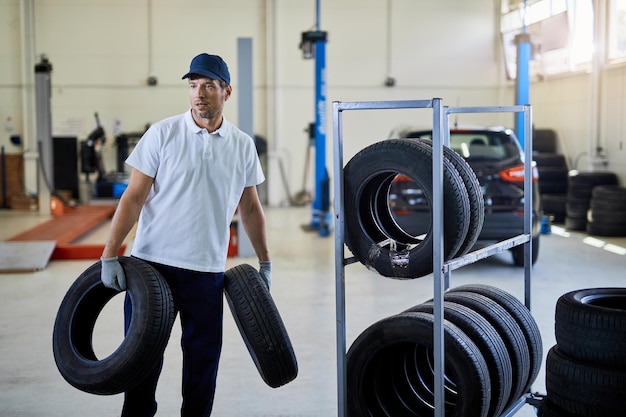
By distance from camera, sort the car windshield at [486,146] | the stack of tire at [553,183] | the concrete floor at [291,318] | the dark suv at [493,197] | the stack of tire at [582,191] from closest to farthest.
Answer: the concrete floor at [291,318] < the dark suv at [493,197] < the car windshield at [486,146] < the stack of tire at [582,191] < the stack of tire at [553,183]

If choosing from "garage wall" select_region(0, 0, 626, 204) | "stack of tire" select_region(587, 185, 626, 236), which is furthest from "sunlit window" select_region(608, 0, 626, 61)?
"garage wall" select_region(0, 0, 626, 204)

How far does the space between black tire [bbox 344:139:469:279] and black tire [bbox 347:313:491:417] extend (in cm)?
26

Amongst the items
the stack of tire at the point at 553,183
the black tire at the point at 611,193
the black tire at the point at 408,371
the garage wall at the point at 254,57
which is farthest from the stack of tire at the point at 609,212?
the black tire at the point at 408,371

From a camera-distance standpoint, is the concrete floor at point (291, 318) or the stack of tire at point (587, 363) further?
the concrete floor at point (291, 318)

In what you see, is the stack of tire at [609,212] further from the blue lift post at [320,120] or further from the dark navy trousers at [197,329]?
the dark navy trousers at [197,329]

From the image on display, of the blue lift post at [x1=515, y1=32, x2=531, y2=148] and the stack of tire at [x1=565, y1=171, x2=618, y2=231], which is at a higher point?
the blue lift post at [x1=515, y1=32, x2=531, y2=148]

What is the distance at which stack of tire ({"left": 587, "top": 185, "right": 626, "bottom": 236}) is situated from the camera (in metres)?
9.68

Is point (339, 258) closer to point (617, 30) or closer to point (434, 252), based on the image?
point (434, 252)

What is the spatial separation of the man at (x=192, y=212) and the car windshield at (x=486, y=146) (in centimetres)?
419

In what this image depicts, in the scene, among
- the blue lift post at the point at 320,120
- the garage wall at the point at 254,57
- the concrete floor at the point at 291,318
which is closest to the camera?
the concrete floor at the point at 291,318

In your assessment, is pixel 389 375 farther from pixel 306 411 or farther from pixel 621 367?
pixel 621 367

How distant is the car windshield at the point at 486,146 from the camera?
280 inches

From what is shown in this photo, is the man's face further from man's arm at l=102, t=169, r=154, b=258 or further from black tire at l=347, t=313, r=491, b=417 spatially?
black tire at l=347, t=313, r=491, b=417

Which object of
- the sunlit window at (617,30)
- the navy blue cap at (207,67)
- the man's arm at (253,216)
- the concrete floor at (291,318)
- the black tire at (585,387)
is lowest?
the concrete floor at (291,318)
